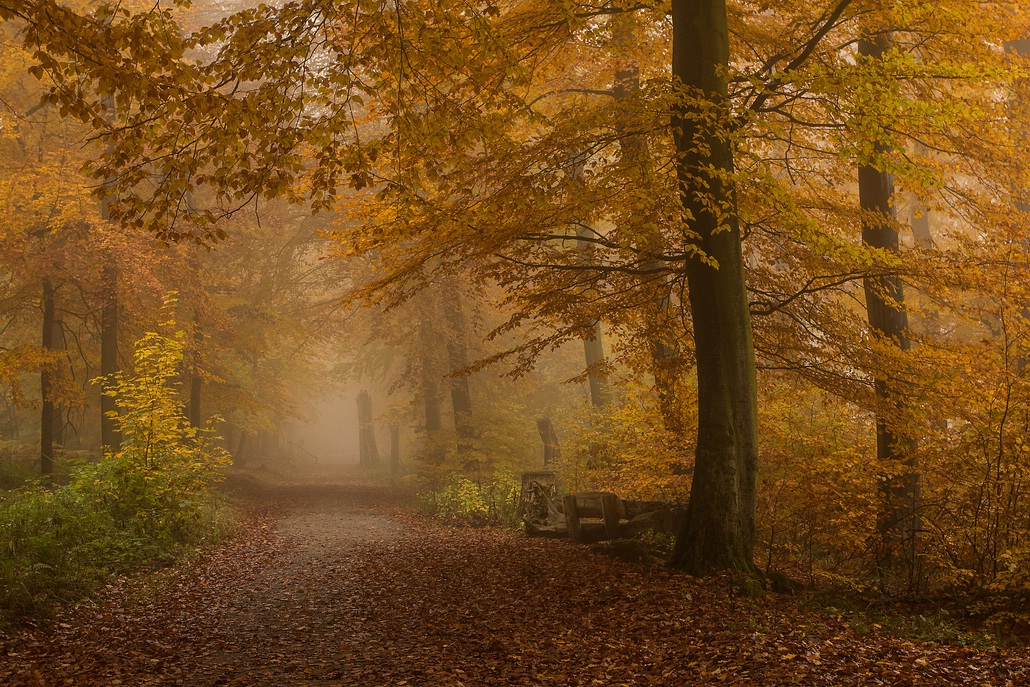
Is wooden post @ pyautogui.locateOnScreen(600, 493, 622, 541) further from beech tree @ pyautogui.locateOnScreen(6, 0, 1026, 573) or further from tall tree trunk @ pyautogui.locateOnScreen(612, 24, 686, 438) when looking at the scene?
beech tree @ pyautogui.locateOnScreen(6, 0, 1026, 573)

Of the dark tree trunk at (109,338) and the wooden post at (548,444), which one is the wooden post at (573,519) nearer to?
the wooden post at (548,444)

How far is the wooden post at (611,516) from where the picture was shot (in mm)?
11398

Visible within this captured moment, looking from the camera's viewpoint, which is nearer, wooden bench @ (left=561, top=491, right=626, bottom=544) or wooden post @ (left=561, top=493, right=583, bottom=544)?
wooden bench @ (left=561, top=491, right=626, bottom=544)

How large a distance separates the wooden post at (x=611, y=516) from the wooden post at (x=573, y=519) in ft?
1.87

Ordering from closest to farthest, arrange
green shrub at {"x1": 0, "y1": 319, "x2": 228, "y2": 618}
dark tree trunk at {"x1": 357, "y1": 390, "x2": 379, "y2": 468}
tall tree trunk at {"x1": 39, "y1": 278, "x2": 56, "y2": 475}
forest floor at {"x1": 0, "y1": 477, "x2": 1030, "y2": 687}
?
forest floor at {"x1": 0, "y1": 477, "x2": 1030, "y2": 687}, green shrub at {"x1": 0, "y1": 319, "x2": 228, "y2": 618}, tall tree trunk at {"x1": 39, "y1": 278, "x2": 56, "y2": 475}, dark tree trunk at {"x1": 357, "y1": 390, "x2": 379, "y2": 468}

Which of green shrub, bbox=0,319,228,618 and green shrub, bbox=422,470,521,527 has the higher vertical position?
green shrub, bbox=0,319,228,618

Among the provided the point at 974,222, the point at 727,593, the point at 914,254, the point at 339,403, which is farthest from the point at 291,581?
Result: the point at 339,403

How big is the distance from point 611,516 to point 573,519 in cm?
81

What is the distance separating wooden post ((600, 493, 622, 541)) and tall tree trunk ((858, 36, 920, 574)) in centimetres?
363

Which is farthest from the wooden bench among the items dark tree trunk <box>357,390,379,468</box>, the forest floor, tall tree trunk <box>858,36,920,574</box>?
dark tree trunk <box>357,390,379,468</box>

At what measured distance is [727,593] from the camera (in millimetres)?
7449

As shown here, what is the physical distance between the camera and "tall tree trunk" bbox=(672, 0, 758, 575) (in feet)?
27.2

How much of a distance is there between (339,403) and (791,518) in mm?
81706

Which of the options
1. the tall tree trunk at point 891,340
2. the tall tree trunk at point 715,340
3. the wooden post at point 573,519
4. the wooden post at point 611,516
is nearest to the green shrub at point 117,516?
the wooden post at point 573,519
